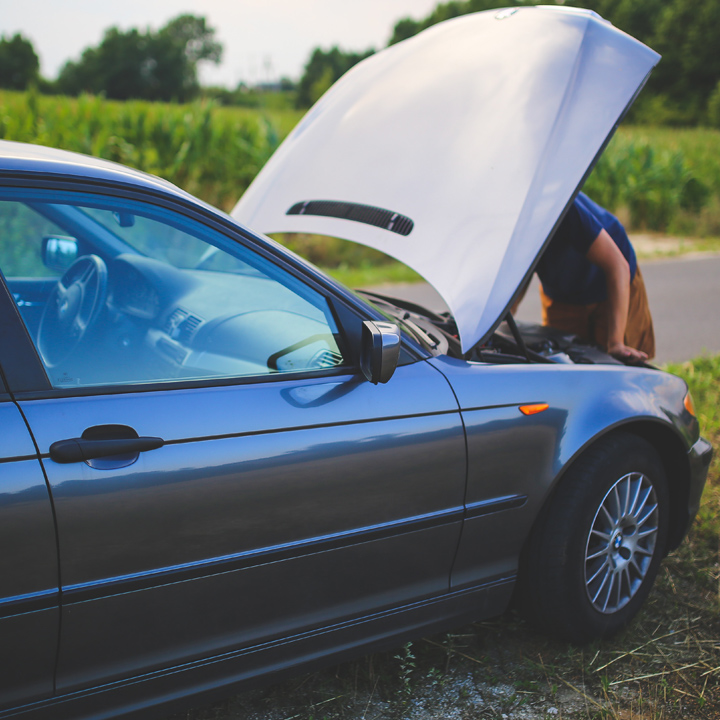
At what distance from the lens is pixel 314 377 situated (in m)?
1.96

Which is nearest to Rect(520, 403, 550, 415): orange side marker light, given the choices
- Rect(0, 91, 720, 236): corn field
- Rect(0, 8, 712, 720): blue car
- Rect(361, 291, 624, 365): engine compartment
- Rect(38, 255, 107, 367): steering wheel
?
Rect(0, 8, 712, 720): blue car

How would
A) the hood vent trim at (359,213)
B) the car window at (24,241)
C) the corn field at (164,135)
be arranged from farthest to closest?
the corn field at (164,135) → the hood vent trim at (359,213) → the car window at (24,241)

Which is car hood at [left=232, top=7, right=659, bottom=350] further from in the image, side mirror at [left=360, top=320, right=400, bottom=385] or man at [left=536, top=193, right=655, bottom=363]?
man at [left=536, top=193, right=655, bottom=363]

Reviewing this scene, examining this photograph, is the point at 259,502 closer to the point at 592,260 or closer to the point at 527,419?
the point at 527,419

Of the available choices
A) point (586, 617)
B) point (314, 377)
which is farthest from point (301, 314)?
point (586, 617)

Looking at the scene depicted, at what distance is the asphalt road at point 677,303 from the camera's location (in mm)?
6199

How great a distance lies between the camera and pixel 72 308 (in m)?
→ 2.14

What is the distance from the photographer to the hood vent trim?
2676mm

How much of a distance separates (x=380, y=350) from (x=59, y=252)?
1.33m

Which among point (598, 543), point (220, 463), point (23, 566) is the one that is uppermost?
point (220, 463)

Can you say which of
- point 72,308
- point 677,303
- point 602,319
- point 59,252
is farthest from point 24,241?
point 677,303

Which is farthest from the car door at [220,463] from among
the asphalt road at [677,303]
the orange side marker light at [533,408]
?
the asphalt road at [677,303]

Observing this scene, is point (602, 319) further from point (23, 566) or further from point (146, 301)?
point (23, 566)

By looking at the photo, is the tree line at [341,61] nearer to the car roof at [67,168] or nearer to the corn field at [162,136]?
the corn field at [162,136]
